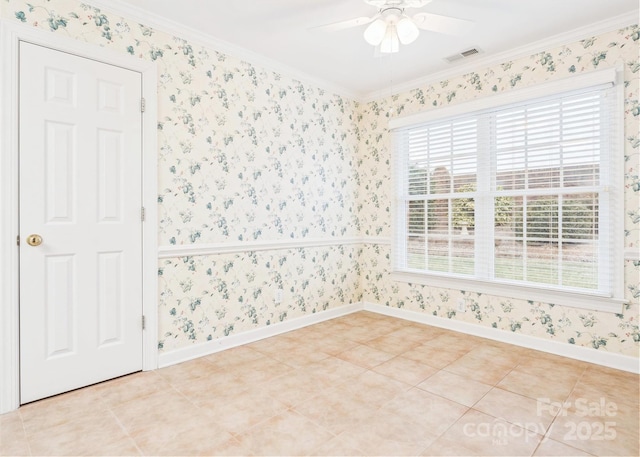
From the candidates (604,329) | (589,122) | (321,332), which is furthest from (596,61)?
(321,332)

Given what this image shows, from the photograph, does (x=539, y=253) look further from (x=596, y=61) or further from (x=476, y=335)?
(x=596, y=61)

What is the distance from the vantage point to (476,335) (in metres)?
3.53

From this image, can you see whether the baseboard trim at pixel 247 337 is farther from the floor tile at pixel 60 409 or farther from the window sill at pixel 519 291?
the window sill at pixel 519 291

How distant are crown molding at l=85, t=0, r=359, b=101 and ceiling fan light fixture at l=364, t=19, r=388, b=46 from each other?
56.4 inches

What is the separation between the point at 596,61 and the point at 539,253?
1.57 m

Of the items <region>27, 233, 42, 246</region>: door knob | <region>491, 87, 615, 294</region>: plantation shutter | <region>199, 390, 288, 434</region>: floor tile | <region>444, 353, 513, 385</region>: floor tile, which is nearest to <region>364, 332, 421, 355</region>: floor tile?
<region>444, 353, 513, 385</region>: floor tile

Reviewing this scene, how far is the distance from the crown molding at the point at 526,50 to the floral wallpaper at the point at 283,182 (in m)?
0.05

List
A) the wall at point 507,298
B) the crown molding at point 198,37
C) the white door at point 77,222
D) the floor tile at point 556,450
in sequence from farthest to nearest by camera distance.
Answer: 1. the wall at point 507,298
2. the crown molding at point 198,37
3. the white door at point 77,222
4. the floor tile at point 556,450

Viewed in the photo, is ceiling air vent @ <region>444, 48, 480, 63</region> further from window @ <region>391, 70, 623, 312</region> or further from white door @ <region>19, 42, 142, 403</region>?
white door @ <region>19, 42, 142, 403</region>

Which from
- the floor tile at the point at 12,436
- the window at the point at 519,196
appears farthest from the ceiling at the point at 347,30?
the floor tile at the point at 12,436

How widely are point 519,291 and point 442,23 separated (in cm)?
233

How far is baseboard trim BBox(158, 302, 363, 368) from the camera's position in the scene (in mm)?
2880

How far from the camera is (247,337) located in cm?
335

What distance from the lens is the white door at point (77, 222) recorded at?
225 cm
